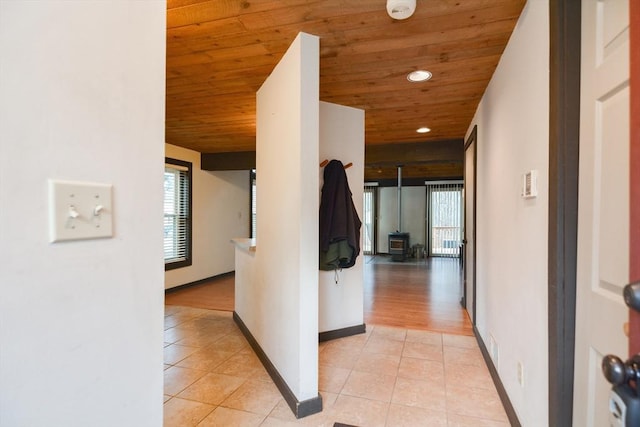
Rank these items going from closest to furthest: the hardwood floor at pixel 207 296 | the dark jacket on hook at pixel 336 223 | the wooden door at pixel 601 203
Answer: the wooden door at pixel 601 203 < the dark jacket on hook at pixel 336 223 < the hardwood floor at pixel 207 296

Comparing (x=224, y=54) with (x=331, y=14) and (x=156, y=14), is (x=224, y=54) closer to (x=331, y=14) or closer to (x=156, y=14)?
(x=331, y=14)

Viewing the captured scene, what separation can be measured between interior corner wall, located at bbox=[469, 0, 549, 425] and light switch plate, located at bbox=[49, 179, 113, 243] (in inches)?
61.7

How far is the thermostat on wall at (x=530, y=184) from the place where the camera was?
1.45 meters

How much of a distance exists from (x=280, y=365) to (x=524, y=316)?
4.97ft

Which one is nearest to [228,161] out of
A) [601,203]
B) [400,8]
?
[400,8]

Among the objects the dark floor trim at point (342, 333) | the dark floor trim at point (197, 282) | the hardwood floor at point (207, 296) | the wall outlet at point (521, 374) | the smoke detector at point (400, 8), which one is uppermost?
the smoke detector at point (400, 8)

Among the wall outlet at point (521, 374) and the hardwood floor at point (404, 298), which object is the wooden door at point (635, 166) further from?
the hardwood floor at point (404, 298)

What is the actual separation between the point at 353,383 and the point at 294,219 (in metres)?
1.26

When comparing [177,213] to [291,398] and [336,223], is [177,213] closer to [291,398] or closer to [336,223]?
[336,223]

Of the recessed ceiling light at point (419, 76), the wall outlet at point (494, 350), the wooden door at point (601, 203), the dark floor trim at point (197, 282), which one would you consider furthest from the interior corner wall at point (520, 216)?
the dark floor trim at point (197, 282)

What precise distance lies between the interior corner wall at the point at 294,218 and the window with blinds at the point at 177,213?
128 inches

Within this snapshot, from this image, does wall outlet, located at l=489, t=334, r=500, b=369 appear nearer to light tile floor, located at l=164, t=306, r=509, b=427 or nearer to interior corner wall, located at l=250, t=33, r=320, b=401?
light tile floor, located at l=164, t=306, r=509, b=427

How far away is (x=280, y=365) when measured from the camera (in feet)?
7.15

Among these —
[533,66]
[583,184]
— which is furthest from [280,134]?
[583,184]
